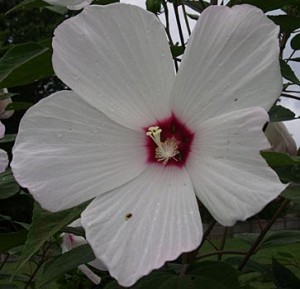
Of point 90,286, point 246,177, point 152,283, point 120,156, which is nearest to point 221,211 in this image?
point 246,177

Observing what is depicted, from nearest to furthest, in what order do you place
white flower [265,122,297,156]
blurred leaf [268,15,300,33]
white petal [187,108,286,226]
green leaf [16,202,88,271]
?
white petal [187,108,286,226] < green leaf [16,202,88,271] < blurred leaf [268,15,300,33] < white flower [265,122,297,156]

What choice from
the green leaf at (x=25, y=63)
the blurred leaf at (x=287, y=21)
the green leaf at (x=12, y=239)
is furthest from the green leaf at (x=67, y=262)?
the blurred leaf at (x=287, y=21)

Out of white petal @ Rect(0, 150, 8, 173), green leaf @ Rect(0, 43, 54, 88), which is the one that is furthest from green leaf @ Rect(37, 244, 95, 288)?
green leaf @ Rect(0, 43, 54, 88)

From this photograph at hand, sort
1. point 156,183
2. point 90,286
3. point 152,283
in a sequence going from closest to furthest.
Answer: point 156,183, point 152,283, point 90,286

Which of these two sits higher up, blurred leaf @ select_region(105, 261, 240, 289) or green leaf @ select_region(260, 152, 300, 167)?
green leaf @ select_region(260, 152, 300, 167)

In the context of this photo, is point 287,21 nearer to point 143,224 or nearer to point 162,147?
point 162,147

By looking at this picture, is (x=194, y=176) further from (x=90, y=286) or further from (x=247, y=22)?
(x=90, y=286)

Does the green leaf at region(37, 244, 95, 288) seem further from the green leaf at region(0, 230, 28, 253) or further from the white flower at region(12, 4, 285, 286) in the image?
the white flower at region(12, 4, 285, 286)
